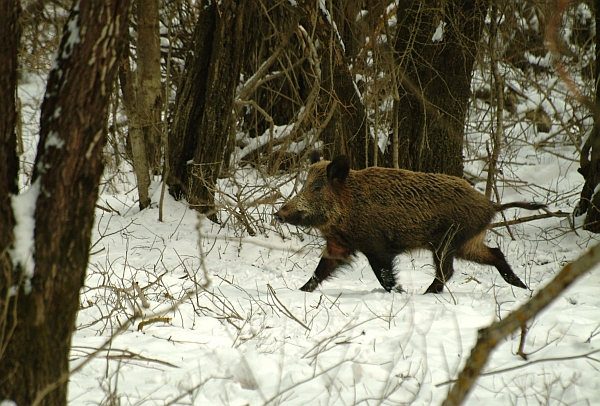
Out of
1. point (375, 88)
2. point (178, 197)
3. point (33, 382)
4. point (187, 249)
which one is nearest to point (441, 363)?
point (33, 382)

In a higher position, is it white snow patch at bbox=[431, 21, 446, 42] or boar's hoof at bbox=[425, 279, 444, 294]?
white snow patch at bbox=[431, 21, 446, 42]

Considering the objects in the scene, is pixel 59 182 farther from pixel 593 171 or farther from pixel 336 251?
pixel 593 171

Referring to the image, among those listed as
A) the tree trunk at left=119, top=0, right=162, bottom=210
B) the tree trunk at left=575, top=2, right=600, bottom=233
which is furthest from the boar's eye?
the tree trunk at left=575, top=2, right=600, bottom=233

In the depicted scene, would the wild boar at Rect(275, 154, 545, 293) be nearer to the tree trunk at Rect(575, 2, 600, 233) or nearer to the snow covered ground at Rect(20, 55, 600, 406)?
the snow covered ground at Rect(20, 55, 600, 406)

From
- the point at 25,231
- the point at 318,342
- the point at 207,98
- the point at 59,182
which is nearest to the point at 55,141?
the point at 59,182

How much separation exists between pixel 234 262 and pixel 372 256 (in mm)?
1991

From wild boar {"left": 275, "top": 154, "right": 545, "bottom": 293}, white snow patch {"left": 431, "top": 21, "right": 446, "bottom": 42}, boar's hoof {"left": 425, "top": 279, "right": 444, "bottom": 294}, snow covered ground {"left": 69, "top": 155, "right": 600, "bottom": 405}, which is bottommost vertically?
snow covered ground {"left": 69, "top": 155, "right": 600, "bottom": 405}

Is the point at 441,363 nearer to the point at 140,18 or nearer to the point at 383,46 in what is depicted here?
the point at 383,46

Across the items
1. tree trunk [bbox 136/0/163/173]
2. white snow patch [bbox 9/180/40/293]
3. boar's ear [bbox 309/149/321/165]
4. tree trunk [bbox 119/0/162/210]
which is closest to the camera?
white snow patch [bbox 9/180/40/293]

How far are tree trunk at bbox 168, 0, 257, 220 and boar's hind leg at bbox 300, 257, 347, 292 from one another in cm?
274

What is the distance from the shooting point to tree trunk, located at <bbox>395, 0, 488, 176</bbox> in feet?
26.5

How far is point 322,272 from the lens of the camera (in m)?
6.09

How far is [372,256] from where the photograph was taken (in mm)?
5973

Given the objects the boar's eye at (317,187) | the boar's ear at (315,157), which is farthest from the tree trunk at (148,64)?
the boar's eye at (317,187)
